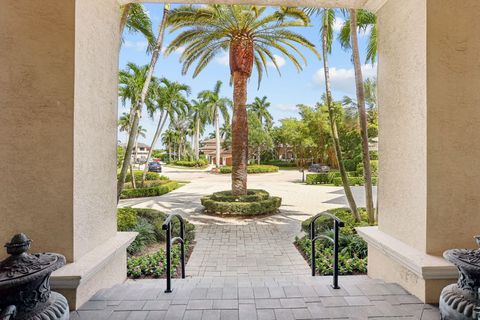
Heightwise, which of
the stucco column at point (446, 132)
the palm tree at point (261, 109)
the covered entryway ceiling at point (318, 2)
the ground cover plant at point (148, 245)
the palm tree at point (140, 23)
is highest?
the palm tree at point (261, 109)

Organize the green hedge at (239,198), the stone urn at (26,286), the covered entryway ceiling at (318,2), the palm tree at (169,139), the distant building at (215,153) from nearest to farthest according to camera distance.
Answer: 1. the stone urn at (26,286)
2. the covered entryway ceiling at (318,2)
3. the green hedge at (239,198)
4. the distant building at (215,153)
5. the palm tree at (169,139)

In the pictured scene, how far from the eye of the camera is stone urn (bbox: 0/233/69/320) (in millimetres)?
1538

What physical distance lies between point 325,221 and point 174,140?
57665mm

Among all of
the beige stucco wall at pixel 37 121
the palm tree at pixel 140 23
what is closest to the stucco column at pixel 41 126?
the beige stucco wall at pixel 37 121

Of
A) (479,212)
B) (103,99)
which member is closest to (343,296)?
(479,212)

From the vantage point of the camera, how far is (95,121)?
9.14ft

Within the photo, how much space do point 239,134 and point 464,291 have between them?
972cm

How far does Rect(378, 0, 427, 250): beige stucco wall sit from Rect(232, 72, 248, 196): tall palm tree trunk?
315 inches

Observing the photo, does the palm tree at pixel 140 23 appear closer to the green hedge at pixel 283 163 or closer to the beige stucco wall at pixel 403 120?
the beige stucco wall at pixel 403 120

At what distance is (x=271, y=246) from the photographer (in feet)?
22.3

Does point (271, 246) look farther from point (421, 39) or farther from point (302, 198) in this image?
point (302, 198)

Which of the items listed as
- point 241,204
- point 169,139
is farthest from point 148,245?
point 169,139

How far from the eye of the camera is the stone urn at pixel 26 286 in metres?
1.54

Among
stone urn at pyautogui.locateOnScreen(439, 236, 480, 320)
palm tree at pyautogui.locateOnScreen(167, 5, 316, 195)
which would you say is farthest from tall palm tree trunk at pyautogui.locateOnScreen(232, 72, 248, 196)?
stone urn at pyautogui.locateOnScreen(439, 236, 480, 320)
